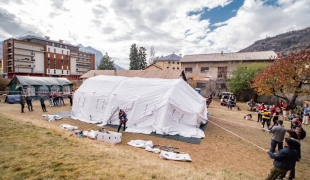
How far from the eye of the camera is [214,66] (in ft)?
104

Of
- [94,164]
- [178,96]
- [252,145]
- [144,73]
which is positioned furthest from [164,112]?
[144,73]

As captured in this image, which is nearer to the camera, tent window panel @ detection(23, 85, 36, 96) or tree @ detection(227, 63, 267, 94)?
tent window panel @ detection(23, 85, 36, 96)

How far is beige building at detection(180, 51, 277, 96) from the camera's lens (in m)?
29.2

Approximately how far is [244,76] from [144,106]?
21.6 meters

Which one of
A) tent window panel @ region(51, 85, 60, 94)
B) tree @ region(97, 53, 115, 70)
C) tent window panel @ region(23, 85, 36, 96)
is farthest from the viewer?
tree @ region(97, 53, 115, 70)

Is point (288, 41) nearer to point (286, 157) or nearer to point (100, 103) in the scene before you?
point (100, 103)

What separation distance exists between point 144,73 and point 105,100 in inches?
582

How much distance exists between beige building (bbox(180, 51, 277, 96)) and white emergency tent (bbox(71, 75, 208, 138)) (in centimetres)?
2017

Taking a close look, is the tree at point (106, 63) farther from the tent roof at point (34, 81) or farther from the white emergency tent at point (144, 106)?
the white emergency tent at point (144, 106)

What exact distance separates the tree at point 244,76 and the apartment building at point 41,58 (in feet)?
175

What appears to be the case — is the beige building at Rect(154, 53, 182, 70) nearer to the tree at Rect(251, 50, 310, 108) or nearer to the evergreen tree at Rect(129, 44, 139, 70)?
the evergreen tree at Rect(129, 44, 139, 70)

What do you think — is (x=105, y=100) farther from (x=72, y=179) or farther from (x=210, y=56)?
(x=210, y=56)

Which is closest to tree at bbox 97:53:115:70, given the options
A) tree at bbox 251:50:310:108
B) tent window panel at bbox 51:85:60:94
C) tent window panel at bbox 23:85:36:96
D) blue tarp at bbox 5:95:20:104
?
tent window panel at bbox 51:85:60:94

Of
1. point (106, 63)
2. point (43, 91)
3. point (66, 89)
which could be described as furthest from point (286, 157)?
point (106, 63)
